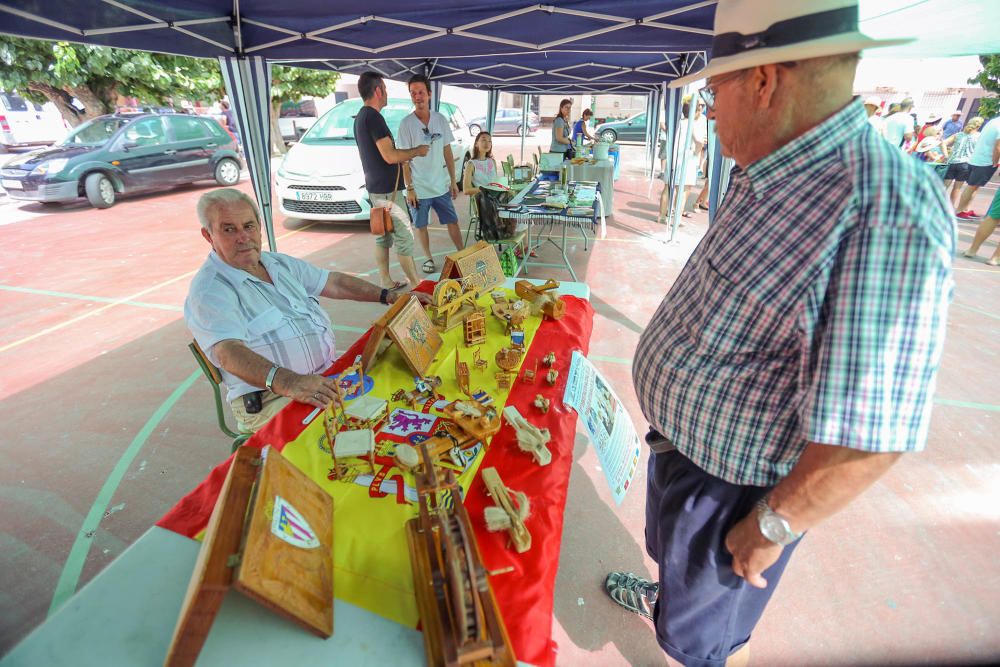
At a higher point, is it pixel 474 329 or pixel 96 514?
pixel 474 329

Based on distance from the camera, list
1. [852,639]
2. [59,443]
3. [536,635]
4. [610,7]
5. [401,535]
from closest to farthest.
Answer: [536,635], [401,535], [852,639], [59,443], [610,7]

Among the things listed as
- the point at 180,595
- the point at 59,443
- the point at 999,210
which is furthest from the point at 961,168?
the point at 59,443

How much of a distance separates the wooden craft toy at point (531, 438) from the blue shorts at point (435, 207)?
4.44 meters

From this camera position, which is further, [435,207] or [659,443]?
[435,207]

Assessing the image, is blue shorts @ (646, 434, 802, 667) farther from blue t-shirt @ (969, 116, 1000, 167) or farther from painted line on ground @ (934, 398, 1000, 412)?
blue t-shirt @ (969, 116, 1000, 167)

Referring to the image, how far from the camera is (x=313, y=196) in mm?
7055

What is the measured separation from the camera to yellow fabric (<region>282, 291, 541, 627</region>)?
1044 millimetres

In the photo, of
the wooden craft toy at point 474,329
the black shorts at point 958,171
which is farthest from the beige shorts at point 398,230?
the black shorts at point 958,171

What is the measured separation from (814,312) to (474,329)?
1453mm

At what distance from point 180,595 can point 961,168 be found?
1232cm

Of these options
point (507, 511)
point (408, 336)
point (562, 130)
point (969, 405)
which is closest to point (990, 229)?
point (969, 405)

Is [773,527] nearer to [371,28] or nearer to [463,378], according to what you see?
[463,378]

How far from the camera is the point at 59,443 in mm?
2930

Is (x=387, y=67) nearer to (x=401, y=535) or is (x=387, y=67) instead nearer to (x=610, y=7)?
(x=610, y=7)
